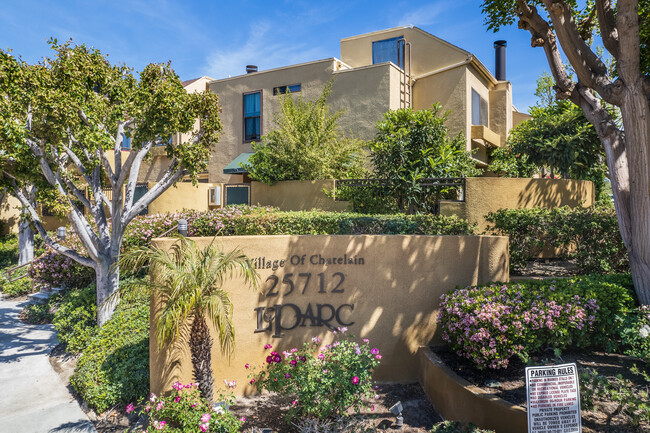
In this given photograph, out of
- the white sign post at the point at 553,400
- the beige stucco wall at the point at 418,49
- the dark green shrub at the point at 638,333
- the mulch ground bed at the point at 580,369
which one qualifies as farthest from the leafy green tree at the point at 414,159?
the beige stucco wall at the point at 418,49

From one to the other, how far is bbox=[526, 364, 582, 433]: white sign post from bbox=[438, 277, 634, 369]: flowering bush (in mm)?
1035

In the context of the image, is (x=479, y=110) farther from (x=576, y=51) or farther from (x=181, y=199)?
(x=181, y=199)

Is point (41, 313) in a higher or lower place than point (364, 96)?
lower

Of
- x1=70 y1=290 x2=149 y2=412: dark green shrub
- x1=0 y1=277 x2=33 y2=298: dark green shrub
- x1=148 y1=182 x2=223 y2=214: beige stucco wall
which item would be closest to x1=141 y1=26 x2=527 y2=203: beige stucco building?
x1=148 y1=182 x2=223 y2=214: beige stucco wall

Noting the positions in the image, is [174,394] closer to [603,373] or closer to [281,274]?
[281,274]

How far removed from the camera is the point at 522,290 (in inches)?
246

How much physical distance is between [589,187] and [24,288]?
17.5 meters

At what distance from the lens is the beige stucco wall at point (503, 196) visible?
9781mm

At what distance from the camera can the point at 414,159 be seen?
10930 mm

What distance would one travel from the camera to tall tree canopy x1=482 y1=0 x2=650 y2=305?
650 centimetres

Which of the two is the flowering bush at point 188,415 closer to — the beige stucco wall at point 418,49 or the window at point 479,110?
the window at point 479,110

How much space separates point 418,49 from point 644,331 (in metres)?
14.7

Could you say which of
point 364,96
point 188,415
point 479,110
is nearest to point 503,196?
point 364,96

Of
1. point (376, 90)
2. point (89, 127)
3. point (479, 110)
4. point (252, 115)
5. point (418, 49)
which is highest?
point (418, 49)
